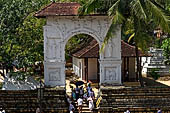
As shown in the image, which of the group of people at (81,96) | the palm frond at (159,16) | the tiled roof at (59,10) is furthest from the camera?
the tiled roof at (59,10)

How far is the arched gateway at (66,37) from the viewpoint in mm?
17938

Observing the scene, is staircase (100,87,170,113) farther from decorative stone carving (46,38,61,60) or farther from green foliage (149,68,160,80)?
green foliage (149,68,160,80)

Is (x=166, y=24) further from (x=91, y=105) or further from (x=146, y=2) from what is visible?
(x=91, y=105)

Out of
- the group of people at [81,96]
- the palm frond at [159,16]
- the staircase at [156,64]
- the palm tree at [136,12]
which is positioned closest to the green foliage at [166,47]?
the staircase at [156,64]

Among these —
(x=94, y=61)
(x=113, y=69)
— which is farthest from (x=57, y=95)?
(x=94, y=61)

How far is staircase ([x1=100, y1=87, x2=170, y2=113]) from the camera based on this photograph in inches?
636

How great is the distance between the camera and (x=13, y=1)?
70.7 ft

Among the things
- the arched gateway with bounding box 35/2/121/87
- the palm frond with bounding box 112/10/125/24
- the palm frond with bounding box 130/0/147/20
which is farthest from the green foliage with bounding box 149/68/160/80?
the palm frond with bounding box 112/10/125/24

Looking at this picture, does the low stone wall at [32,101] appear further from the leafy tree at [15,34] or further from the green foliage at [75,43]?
the green foliage at [75,43]

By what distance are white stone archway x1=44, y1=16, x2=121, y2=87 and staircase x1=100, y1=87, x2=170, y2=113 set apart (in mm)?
1727

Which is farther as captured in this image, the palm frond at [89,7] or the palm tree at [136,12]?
the palm frond at [89,7]

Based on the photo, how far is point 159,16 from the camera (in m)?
16.0

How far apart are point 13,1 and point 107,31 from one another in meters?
7.80

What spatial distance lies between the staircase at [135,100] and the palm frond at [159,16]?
3.70 meters
